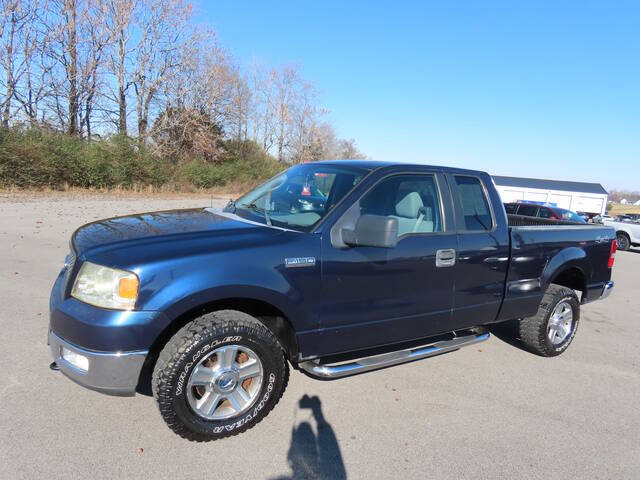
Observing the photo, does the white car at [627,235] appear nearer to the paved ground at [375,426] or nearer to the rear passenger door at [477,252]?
the paved ground at [375,426]

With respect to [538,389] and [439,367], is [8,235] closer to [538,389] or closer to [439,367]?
[439,367]

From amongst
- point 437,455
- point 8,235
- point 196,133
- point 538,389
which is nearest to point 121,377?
point 437,455

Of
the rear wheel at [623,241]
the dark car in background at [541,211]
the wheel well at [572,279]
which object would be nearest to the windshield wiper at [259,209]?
the wheel well at [572,279]

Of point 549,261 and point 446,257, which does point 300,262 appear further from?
point 549,261

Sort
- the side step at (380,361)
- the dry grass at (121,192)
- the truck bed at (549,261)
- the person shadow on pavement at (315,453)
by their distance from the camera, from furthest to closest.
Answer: the dry grass at (121,192), the truck bed at (549,261), the side step at (380,361), the person shadow on pavement at (315,453)

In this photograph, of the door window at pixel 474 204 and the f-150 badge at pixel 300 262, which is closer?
the f-150 badge at pixel 300 262

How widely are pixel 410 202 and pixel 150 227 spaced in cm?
210

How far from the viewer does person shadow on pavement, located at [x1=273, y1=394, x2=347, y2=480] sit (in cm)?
261

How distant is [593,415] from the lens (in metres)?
3.53

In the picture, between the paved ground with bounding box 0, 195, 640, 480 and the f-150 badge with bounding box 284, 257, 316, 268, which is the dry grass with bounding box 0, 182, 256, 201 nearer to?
the paved ground with bounding box 0, 195, 640, 480

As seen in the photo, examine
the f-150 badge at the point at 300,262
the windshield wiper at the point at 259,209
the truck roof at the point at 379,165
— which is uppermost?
the truck roof at the point at 379,165

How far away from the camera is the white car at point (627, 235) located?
56.4 feet

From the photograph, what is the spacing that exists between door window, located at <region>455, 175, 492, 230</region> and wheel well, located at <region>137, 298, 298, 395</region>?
1.85 metres

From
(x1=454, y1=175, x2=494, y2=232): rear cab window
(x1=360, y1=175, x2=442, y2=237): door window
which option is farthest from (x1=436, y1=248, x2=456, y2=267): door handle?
(x1=454, y1=175, x2=494, y2=232): rear cab window
